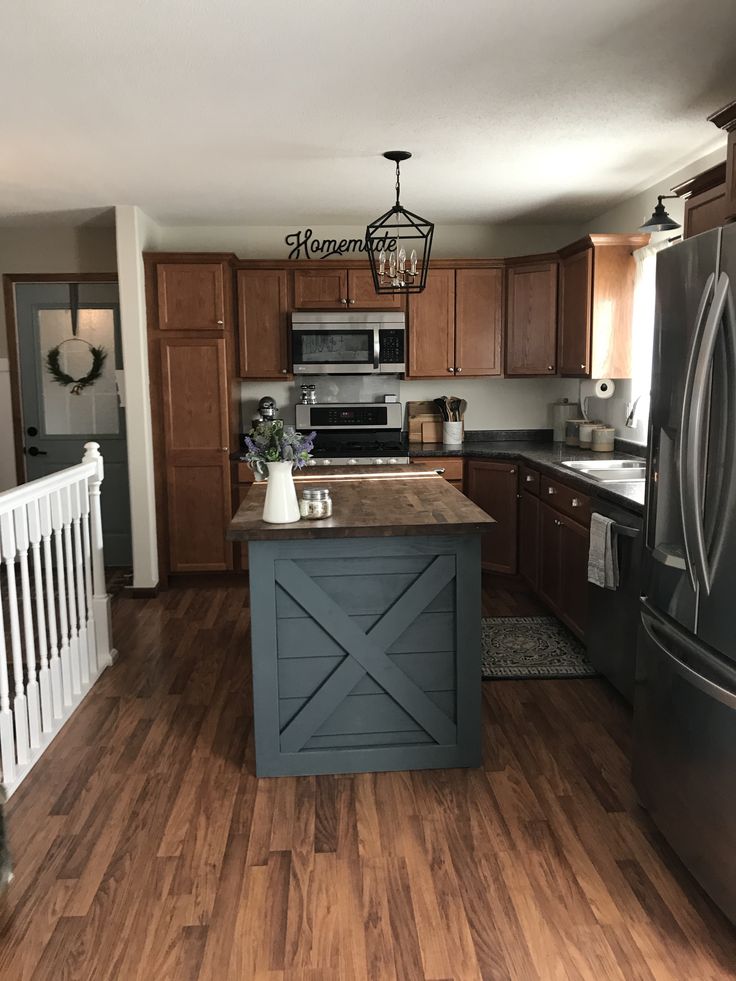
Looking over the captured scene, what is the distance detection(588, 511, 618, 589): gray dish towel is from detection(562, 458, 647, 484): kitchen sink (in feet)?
2.50

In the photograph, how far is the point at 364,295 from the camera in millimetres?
5633

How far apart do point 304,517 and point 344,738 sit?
810 millimetres

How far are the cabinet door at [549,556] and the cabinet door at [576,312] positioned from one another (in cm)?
96

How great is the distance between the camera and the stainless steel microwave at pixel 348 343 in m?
→ 5.60

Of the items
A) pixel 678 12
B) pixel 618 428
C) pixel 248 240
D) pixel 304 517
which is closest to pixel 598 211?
pixel 618 428

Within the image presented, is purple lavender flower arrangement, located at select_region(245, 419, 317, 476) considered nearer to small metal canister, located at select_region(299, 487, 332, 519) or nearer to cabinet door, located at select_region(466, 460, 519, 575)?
small metal canister, located at select_region(299, 487, 332, 519)

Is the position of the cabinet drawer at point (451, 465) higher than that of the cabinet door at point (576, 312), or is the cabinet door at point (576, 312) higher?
the cabinet door at point (576, 312)

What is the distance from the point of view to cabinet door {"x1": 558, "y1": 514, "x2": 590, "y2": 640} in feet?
13.0

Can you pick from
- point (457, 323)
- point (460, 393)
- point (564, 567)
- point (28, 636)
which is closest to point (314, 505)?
point (28, 636)

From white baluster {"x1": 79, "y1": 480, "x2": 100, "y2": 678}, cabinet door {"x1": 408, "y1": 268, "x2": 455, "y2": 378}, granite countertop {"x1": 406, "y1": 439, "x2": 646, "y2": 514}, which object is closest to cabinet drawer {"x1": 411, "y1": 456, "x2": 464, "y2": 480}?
granite countertop {"x1": 406, "y1": 439, "x2": 646, "y2": 514}

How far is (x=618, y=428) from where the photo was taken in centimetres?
510

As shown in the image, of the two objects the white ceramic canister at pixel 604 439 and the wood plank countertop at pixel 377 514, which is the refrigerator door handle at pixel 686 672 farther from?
the white ceramic canister at pixel 604 439

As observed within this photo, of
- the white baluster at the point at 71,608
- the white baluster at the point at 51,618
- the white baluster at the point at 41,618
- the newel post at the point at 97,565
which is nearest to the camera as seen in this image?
the white baluster at the point at 41,618

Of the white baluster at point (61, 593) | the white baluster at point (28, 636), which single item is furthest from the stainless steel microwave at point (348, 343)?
the white baluster at point (28, 636)
